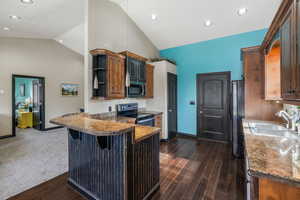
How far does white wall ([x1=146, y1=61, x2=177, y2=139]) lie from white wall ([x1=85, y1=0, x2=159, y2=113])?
1.92ft

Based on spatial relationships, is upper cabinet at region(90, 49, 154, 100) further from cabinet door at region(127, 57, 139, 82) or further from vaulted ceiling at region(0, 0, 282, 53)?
vaulted ceiling at region(0, 0, 282, 53)

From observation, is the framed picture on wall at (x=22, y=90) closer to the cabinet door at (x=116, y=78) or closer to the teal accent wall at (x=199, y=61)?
the cabinet door at (x=116, y=78)

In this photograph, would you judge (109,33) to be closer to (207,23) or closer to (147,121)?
(147,121)

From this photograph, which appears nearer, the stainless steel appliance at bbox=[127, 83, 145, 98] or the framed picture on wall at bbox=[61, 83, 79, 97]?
the stainless steel appliance at bbox=[127, 83, 145, 98]

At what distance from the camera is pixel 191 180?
94.0 inches

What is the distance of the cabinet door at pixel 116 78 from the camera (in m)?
3.03

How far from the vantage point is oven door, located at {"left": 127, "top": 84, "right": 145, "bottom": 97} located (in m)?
3.67

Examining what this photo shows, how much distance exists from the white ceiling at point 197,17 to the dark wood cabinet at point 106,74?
1.68 metres

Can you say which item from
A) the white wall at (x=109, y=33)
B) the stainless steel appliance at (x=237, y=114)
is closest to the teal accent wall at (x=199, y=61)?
the stainless steel appliance at (x=237, y=114)

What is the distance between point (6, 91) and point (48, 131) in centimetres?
195

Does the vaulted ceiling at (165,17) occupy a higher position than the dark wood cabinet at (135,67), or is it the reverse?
the vaulted ceiling at (165,17)

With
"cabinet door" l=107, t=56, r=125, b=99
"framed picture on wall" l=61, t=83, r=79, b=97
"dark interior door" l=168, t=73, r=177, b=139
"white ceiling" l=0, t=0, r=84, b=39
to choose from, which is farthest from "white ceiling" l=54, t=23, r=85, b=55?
"dark interior door" l=168, t=73, r=177, b=139

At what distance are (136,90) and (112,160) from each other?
2.48 m

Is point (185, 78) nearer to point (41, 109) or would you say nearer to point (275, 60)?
point (275, 60)
